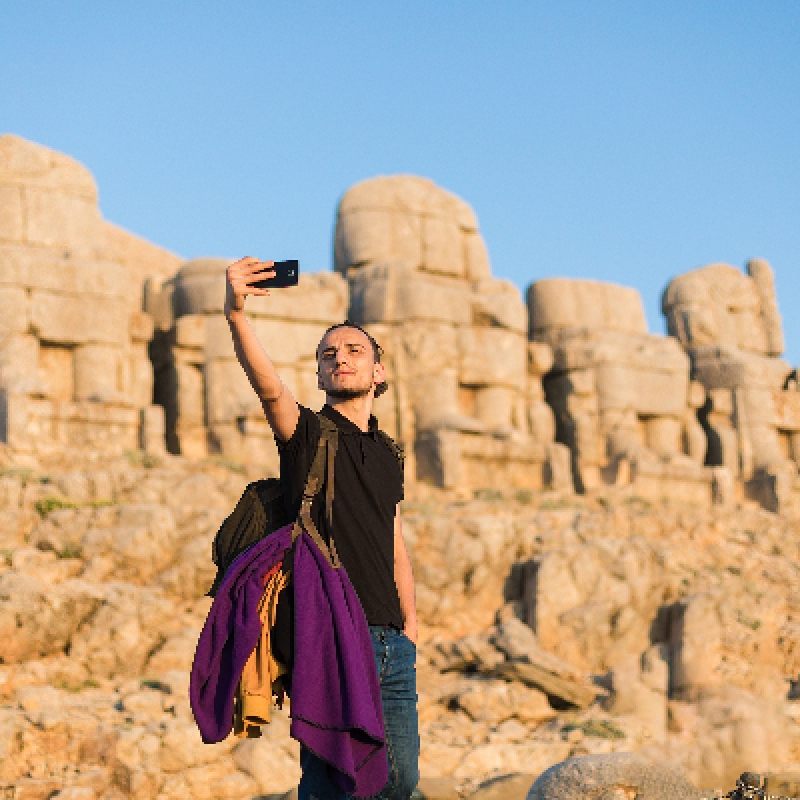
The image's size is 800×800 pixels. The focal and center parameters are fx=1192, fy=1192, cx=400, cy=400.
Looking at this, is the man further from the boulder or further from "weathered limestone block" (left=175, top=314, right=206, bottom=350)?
"weathered limestone block" (left=175, top=314, right=206, bottom=350)

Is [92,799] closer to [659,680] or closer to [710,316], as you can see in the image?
[659,680]

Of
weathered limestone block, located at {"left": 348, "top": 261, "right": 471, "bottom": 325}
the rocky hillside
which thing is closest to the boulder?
the rocky hillside

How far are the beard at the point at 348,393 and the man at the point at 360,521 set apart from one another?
10cm

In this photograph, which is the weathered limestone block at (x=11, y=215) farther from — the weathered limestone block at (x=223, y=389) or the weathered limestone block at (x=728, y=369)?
the weathered limestone block at (x=728, y=369)

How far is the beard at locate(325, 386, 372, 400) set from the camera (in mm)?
3352

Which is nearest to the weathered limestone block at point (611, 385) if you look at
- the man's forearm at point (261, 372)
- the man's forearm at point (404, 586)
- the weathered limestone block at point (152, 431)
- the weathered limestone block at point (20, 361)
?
the weathered limestone block at point (152, 431)

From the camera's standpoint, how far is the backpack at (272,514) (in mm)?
3051

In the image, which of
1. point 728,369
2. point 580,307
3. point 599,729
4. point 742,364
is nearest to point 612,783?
point 599,729

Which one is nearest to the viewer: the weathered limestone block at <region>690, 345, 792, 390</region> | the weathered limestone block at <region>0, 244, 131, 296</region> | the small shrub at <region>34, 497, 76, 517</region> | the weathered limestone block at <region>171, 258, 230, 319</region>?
the small shrub at <region>34, 497, 76, 517</region>

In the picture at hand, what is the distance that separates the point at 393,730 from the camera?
300 centimetres

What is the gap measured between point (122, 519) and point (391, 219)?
26.4ft

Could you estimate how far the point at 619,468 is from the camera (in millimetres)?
18109

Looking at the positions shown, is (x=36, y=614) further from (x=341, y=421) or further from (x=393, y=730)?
(x=393, y=730)

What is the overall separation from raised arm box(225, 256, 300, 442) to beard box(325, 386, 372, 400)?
0.87ft
